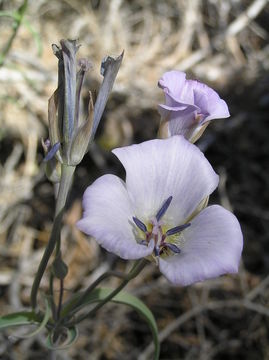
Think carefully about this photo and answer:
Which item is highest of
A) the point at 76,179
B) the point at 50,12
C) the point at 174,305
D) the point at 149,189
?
the point at 149,189

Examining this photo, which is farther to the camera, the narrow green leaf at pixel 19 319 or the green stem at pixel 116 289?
the narrow green leaf at pixel 19 319

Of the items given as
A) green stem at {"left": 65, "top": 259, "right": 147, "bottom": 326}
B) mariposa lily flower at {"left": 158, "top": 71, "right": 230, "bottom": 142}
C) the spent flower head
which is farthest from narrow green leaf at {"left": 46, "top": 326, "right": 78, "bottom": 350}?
mariposa lily flower at {"left": 158, "top": 71, "right": 230, "bottom": 142}

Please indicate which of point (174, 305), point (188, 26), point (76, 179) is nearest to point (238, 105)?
point (188, 26)

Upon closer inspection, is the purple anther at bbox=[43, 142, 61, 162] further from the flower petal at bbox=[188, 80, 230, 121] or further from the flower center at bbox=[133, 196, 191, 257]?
A: the flower petal at bbox=[188, 80, 230, 121]

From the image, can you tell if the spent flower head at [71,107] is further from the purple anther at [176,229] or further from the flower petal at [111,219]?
the purple anther at [176,229]

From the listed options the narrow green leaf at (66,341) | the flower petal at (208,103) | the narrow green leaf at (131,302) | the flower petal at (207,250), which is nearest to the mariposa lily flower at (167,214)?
the flower petal at (207,250)

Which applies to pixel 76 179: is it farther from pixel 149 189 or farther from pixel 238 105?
pixel 149 189

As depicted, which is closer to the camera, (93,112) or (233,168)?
(93,112)
